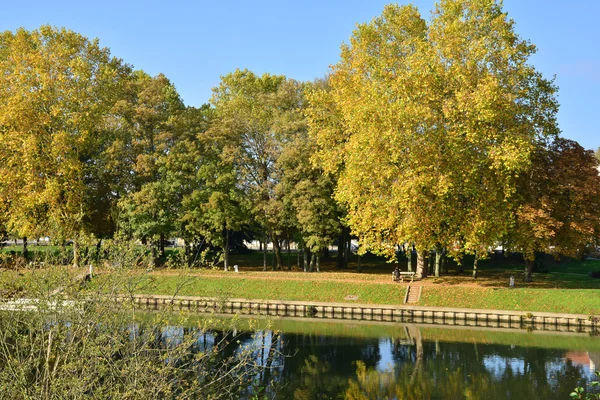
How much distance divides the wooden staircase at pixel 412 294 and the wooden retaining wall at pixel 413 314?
5.66ft

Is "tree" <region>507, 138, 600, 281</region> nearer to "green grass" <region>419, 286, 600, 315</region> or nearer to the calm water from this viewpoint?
"green grass" <region>419, 286, 600, 315</region>

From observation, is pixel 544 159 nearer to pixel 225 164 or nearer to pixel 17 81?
pixel 225 164

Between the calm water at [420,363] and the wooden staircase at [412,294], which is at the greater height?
the wooden staircase at [412,294]

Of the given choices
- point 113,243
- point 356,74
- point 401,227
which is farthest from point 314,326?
point 113,243

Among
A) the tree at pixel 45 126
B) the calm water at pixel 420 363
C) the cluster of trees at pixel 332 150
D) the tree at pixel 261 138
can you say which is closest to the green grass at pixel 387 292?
the cluster of trees at pixel 332 150

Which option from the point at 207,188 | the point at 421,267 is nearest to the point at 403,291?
the point at 421,267

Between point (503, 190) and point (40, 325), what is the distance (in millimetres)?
39443

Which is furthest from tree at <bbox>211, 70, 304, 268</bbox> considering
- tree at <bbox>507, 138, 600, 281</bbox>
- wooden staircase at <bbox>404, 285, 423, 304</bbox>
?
tree at <bbox>507, 138, 600, 281</bbox>

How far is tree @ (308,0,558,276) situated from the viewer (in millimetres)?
42719

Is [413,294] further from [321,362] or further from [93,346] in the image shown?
[93,346]

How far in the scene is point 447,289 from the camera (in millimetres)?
46406

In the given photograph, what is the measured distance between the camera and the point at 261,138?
59344mm

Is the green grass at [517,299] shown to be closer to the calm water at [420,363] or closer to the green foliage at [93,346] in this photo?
the calm water at [420,363]

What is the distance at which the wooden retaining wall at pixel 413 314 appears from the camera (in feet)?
131
